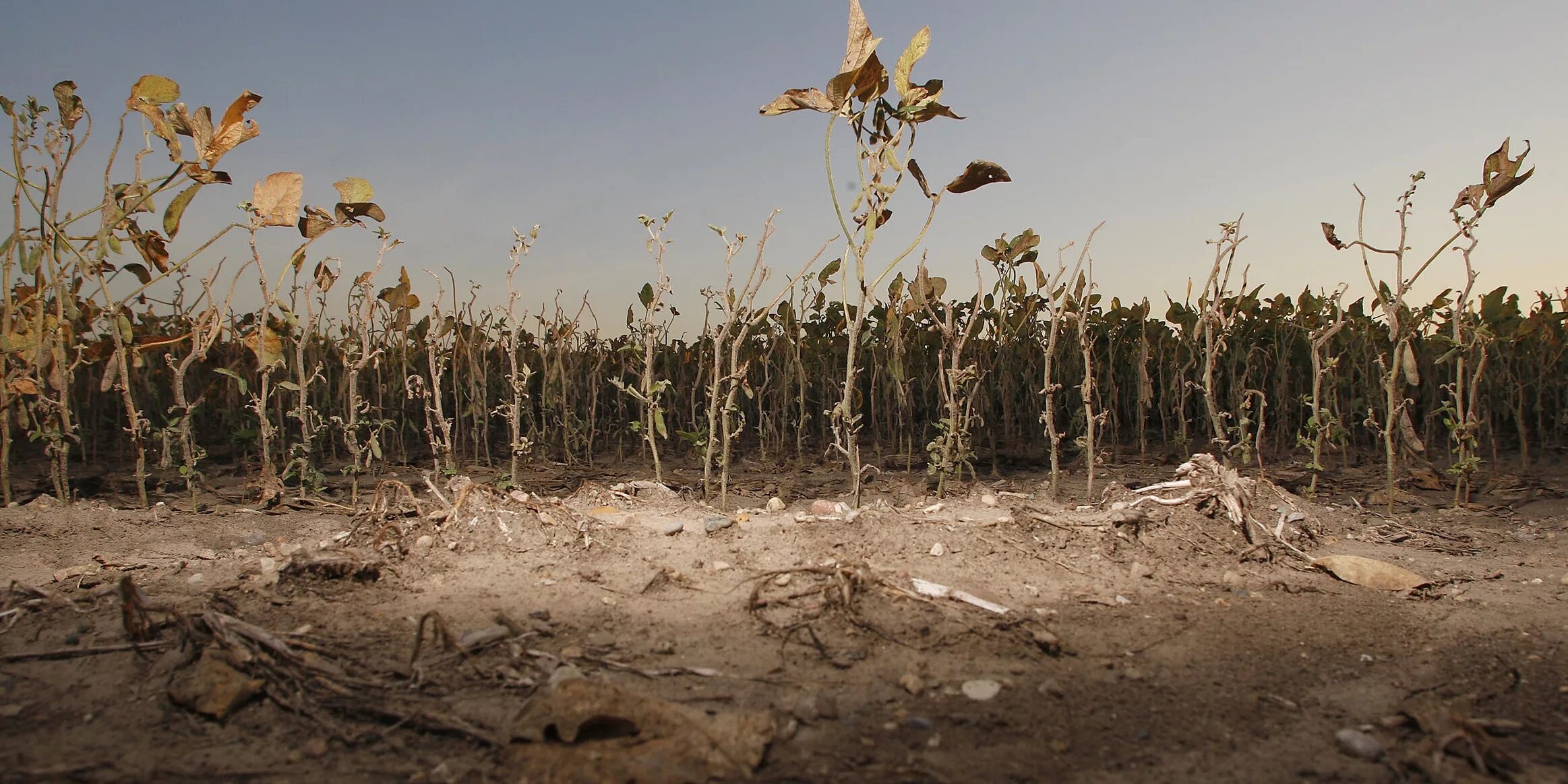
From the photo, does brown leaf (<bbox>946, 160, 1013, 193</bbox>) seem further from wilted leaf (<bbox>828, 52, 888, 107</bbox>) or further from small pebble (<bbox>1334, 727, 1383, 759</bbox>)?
small pebble (<bbox>1334, 727, 1383, 759</bbox>)

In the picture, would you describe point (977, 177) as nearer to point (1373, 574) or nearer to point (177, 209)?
point (1373, 574)

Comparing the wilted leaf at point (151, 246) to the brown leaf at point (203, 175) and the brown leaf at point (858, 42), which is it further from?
the brown leaf at point (858, 42)

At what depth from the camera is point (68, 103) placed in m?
5.23

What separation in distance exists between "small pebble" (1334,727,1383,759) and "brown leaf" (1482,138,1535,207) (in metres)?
4.27

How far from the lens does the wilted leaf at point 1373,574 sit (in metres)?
3.74

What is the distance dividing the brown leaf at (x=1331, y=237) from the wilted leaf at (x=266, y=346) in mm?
6546

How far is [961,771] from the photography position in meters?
1.99

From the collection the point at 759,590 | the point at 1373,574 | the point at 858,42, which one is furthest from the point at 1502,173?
the point at 759,590

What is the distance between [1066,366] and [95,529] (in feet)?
29.9

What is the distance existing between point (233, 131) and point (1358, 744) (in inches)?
229

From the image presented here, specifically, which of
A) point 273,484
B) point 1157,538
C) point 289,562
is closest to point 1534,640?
point 1157,538

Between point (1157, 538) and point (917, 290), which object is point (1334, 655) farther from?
point (917, 290)

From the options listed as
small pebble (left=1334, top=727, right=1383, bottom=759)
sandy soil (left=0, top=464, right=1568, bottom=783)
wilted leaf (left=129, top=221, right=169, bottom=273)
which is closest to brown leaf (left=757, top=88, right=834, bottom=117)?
sandy soil (left=0, top=464, right=1568, bottom=783)

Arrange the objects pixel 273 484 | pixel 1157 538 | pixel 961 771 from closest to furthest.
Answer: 1. pixel 961 771
2. pixel 1157 538
3. pixel 273 484
